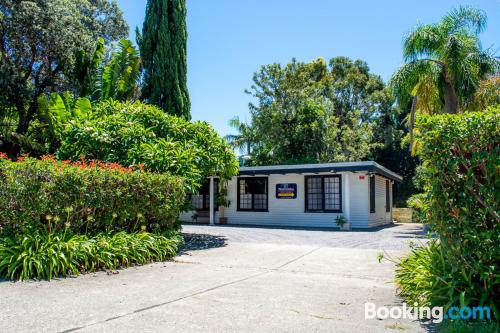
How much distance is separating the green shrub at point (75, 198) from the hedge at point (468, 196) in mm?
5939

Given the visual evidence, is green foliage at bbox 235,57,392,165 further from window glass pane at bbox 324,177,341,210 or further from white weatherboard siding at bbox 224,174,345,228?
window glass pane at bbox 324,177,341,210

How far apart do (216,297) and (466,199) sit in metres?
3.40

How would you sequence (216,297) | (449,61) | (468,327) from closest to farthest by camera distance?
(468,327), (216,297), (449,61)

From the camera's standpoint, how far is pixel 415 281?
17.8ft

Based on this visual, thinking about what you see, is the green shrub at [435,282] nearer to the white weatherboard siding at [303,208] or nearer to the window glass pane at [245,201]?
the white weatherboard siding at [303,208]

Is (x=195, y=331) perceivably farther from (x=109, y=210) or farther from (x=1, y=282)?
(x=109, y=210)

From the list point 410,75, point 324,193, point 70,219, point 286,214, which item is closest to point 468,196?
point 70,219

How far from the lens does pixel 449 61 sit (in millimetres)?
14062

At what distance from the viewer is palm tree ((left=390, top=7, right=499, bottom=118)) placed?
45.8 ft

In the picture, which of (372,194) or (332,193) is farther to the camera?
(372,194)

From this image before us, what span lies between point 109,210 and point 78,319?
3847 millimetres

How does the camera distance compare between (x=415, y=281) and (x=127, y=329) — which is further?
(x=415, y=281)

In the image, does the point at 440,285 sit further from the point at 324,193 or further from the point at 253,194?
the point at 253,194

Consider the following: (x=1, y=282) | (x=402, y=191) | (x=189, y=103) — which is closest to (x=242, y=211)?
(x=189, y=103)
